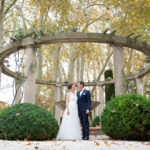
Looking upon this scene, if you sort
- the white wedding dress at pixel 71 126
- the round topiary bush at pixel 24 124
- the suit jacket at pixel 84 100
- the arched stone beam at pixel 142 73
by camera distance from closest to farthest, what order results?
the round topiary bush at pixel 24 124 → the suit jacket at pixel 84 100 → the white wedding dress at pixel 71 126 → the arched stone beam at pixel 142 73

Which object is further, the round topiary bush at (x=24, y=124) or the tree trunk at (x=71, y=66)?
the tree trunk at (x=71, y=66)

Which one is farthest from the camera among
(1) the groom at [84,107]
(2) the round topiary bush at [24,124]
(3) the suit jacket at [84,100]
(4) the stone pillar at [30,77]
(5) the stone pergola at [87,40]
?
(5) the stone pergola at [87,40]

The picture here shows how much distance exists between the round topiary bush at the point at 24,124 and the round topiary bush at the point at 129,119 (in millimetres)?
1773

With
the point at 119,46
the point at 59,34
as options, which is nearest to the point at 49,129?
the point at 59,34

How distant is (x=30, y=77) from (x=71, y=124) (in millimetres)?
2311

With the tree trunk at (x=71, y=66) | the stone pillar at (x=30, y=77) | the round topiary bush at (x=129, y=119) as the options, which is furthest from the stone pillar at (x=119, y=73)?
the tree trunk at (x=71, y=66)

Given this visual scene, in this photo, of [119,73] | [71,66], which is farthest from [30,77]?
[71,66]

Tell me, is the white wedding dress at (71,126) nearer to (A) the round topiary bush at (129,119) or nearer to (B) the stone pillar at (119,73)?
(A) the round topiary bush at (129,119)

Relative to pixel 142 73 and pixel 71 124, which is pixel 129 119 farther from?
pixel 142 73

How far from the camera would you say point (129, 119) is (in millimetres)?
5648

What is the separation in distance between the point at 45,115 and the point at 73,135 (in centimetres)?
116

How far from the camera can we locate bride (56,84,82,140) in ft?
21.6

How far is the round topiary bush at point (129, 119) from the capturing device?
560cm

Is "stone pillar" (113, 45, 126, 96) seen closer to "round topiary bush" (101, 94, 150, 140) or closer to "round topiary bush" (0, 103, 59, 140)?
"round topiary bush" (101, 94, 150, 140)
